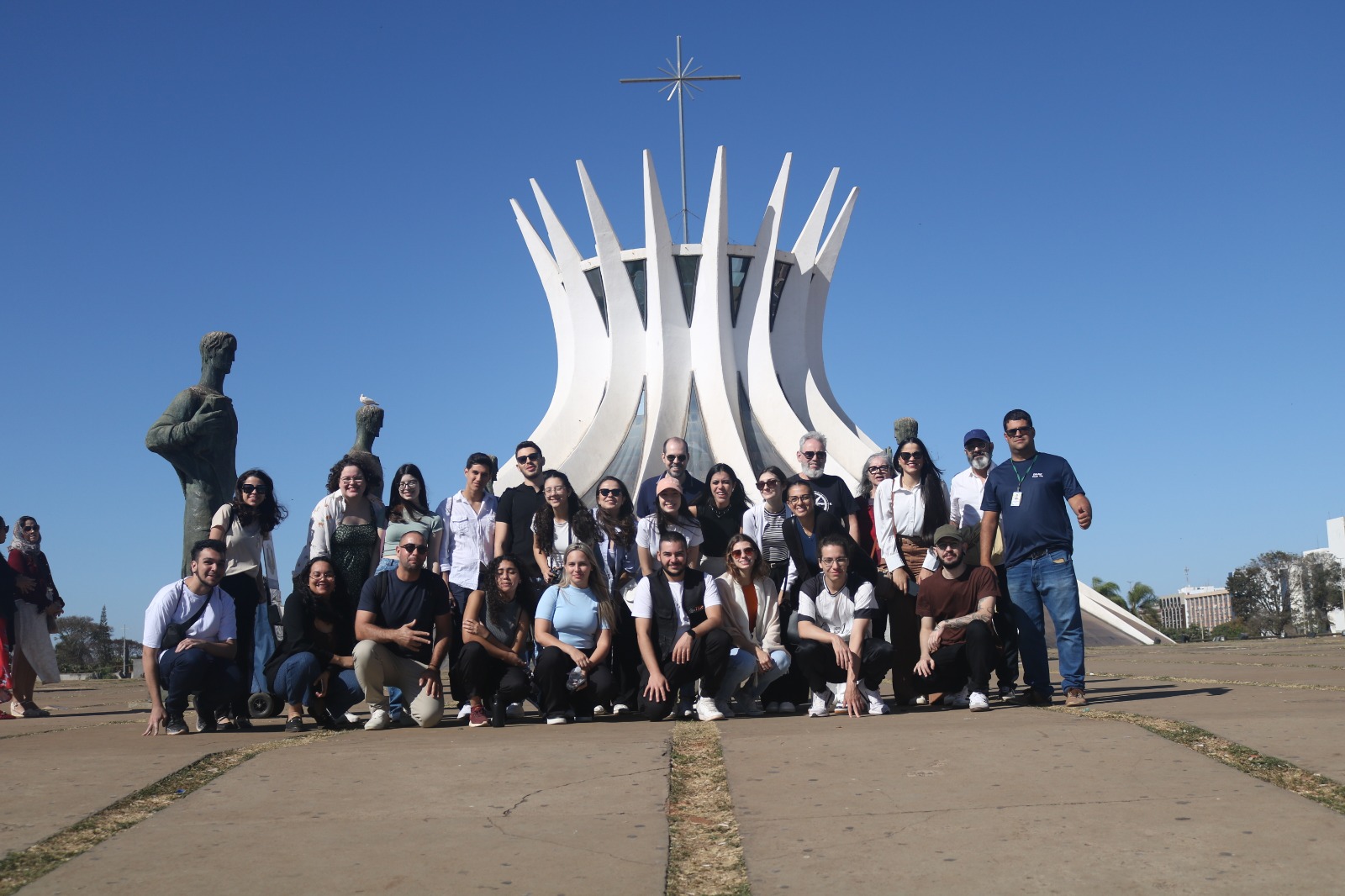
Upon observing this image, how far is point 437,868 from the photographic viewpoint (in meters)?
2.49

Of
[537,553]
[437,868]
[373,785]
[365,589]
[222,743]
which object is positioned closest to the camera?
[437,868]

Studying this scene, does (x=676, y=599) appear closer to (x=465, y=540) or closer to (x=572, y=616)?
(x=572, y=616)

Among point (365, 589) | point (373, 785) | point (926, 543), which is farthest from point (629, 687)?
point (373, 785)

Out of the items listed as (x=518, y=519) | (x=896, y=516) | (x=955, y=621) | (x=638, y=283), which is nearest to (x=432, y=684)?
(x=518, y=519)

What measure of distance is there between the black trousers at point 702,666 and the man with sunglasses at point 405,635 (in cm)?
94

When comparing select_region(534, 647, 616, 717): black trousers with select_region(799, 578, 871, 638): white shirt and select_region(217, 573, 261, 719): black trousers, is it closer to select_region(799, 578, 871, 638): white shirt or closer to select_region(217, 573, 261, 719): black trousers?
select_region(799, 578, 871, 638): white shirt

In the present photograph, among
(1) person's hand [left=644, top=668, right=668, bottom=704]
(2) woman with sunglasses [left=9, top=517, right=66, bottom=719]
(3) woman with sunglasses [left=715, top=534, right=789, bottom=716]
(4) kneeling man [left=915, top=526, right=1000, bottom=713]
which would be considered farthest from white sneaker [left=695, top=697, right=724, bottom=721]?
(2) woman with sunglasses [left=9, top=517, right=66, bottom=719]

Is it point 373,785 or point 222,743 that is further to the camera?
point 222,743

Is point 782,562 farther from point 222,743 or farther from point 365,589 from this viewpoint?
point 222,743

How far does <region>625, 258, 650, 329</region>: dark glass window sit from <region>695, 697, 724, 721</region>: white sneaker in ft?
66.0

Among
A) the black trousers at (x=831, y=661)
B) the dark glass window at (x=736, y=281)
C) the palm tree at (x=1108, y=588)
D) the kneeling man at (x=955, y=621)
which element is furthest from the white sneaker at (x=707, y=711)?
the palm tree at (x=1108, y=588)

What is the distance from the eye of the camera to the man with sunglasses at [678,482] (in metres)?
6.45

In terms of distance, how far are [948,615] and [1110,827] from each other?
10.2ft

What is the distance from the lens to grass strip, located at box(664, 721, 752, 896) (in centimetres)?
235
